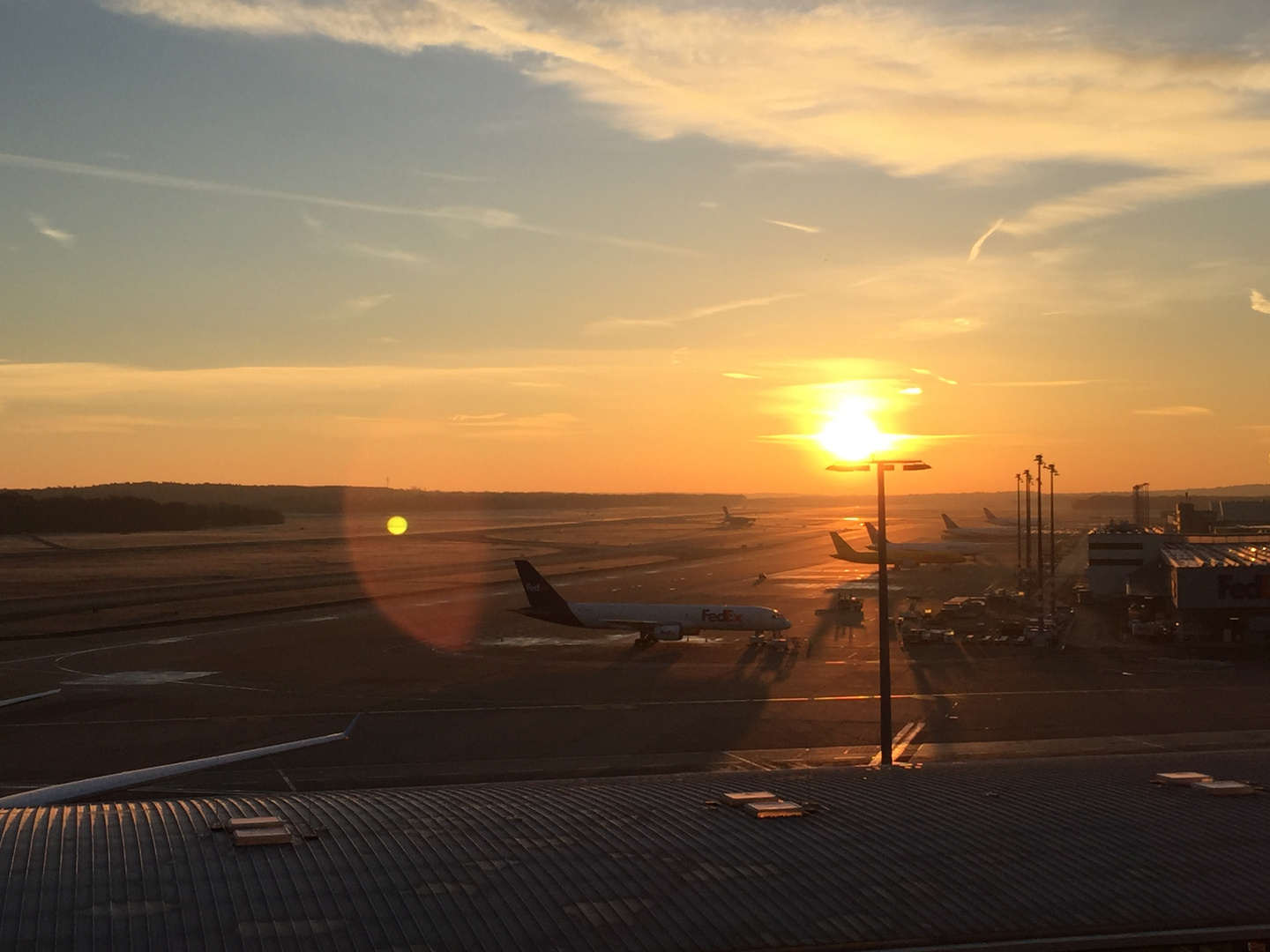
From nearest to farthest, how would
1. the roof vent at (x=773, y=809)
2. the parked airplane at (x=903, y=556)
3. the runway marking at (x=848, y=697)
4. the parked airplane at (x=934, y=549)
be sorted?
the roof vent at (x=773, y=809) < the runway marking at (x=848, y=697) < the parked airplane at (x=903, y=556) < the parked airplane at (x=934, y=549)

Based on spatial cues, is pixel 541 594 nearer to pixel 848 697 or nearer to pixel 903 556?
pixel 848 697

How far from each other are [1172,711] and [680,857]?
4158 centimetres

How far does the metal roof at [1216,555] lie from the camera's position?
8056cm

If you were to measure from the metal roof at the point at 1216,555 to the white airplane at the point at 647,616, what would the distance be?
1196 inches

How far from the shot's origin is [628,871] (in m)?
20.5

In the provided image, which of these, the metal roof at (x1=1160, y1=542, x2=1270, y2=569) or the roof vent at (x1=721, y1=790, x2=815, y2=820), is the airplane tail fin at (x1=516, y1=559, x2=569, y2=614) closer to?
the metal roof at (x1=1160, y1=542, x2=1270, y2=569)

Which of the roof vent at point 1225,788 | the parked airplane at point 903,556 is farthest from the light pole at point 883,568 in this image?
the parked airplane at point 903,556

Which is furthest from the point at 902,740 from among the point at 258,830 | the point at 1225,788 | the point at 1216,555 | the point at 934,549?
the point at 934,549

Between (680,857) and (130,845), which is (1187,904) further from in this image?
(130,845)

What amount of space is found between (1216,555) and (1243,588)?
14.4 meters

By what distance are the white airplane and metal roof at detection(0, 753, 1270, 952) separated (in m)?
52.3

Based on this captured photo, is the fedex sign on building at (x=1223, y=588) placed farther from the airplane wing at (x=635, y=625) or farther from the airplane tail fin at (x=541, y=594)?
the airplane tail fin at (x=541, y=594)

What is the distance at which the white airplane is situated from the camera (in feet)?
258

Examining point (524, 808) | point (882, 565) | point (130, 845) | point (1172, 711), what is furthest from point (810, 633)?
point (130, 845)
